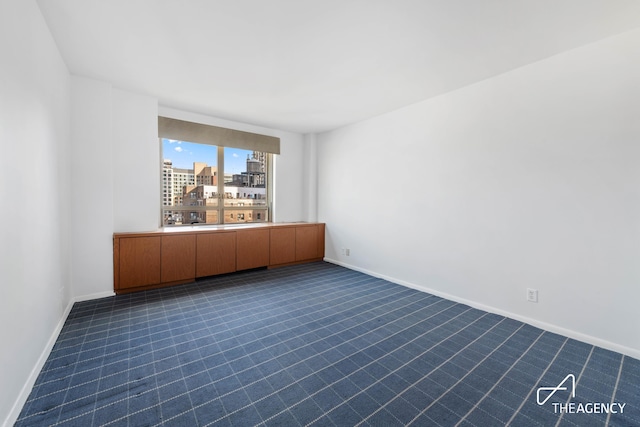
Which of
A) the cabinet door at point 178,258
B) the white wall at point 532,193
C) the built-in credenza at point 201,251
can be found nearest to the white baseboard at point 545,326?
the white wall at point 532,193

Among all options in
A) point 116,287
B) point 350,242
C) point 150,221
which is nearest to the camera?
point 116,287

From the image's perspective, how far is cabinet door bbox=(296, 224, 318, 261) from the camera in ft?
16.8

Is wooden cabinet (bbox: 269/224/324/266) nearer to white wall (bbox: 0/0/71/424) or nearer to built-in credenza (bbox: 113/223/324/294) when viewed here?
built-in credenza (bbox: 113/223/324/294)

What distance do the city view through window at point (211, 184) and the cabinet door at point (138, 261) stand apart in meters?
0.85

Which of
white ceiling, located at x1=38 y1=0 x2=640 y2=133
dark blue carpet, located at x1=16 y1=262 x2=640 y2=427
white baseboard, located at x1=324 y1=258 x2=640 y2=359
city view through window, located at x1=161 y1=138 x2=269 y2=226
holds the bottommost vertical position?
dark blue carpet, located at x1=16 y1=262 x2=640 y2=427

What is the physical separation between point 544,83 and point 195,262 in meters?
4.68

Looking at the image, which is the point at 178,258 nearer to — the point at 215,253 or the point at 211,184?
the point at 215,253

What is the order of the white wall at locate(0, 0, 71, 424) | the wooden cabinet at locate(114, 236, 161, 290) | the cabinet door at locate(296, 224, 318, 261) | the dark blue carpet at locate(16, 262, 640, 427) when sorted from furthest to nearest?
1. the cabinet door at locate(296, 224, 318, 261)
2. the wooden cabinet at locate(114, 236, 161, 290)
3. the dark blue carpet at locate(16, 262, 640, 427)
4. the white wall at locate(0, 0, 71, 424)

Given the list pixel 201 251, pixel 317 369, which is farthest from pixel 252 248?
pixel 317 369

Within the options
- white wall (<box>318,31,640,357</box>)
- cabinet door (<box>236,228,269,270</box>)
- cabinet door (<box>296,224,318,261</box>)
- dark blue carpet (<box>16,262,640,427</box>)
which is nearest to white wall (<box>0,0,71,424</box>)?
dark blue carpet (<box>16,262,640,427</box>)

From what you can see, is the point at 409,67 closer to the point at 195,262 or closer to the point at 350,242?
the point at 350,242

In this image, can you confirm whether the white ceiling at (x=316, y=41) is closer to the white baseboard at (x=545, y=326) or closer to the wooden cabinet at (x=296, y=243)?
the wooden cabinet at (x=296, y=243)

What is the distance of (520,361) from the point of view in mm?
2102

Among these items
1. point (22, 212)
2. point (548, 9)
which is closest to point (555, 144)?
point (548, 9)
